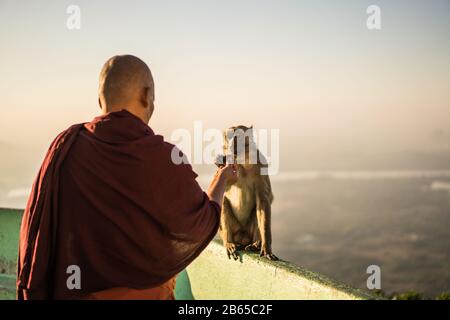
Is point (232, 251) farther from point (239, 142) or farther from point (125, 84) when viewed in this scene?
point (125, 84)

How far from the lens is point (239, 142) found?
559 cm

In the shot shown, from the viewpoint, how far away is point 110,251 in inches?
106

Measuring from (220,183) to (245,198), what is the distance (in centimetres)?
243

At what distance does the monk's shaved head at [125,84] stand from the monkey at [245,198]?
2562mm

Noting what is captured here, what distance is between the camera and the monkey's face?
5551 millimetres

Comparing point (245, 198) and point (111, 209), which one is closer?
point (111, 209)

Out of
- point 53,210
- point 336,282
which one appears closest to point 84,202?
point 53,210

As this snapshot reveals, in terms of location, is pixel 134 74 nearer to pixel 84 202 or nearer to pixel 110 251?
pixel 84 202

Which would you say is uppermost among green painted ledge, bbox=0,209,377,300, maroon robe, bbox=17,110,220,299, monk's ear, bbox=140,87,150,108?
monk's ear, bbox=140,87,150,108

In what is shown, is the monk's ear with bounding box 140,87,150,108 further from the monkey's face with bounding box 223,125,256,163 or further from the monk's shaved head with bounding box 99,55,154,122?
the monkey's face with bounding box 223,125,256,163

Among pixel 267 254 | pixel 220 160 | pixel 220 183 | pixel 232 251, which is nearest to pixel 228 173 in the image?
Result: pixel 220 183

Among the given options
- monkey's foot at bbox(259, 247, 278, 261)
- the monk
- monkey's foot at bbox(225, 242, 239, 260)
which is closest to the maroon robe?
the monk

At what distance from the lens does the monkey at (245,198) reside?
5.52 metres

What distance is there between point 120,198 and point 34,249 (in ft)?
1.82
